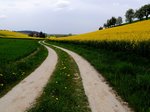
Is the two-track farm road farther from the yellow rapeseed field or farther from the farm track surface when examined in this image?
the yellow rapeseed field

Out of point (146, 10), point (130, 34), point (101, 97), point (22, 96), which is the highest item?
point (146, 10)

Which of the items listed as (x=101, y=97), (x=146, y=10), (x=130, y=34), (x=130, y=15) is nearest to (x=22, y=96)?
(x=101, y=97)

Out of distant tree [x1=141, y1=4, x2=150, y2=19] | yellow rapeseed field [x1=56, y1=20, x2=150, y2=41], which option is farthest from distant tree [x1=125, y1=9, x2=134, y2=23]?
yellow rapeseed field [x1=56, y1=20, x2=150, y2=41]

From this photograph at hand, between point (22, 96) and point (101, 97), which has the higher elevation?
point (22, 96)

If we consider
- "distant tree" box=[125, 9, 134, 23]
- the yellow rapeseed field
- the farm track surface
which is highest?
"distant tree" box=[125, 9, 134, 23]

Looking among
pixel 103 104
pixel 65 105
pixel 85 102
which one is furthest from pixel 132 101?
pixel 65 105

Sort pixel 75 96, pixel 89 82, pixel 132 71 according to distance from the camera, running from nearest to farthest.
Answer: pixel 75 96, pixel 89 82, pixel 132 71

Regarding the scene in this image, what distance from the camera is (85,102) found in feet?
29.8

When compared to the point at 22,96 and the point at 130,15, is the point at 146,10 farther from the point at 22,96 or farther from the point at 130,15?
the point at 22,96

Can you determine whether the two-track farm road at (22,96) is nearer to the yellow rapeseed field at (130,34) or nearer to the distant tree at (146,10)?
the yellow rapeseed field at (130,34)

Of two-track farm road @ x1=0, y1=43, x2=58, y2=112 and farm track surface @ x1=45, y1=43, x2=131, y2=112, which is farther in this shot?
two-track farm road @ x1=0, y1=43, x2=58, y2=112

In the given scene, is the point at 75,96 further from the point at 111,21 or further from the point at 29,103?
the point at 111,21

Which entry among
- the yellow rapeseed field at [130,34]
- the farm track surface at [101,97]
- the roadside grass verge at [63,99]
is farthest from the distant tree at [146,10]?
the roadside grass verge at [63,99]

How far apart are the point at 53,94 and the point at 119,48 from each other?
1505cm
